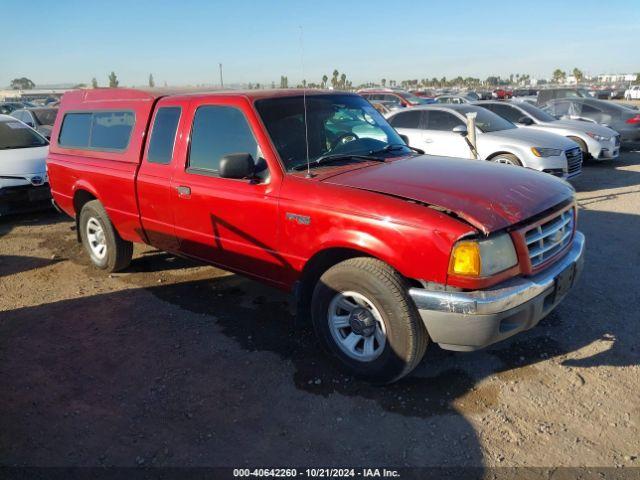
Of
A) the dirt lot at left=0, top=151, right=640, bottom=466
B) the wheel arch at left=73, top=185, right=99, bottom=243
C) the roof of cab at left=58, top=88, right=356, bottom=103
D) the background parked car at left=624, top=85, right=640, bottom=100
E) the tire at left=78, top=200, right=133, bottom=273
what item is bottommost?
the dirt lot at left=0, top=151, right=640, bottom=466

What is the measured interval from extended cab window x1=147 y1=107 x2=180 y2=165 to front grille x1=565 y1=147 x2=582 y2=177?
23.2ft

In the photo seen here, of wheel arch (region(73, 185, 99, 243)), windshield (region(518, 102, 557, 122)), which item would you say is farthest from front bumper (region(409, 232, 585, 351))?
windshield (region(518, 102, 557, 122))

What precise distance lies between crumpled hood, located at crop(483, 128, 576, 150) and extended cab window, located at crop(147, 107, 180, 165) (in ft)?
21.1

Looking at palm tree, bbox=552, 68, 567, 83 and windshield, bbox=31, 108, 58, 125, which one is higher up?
palm tree, bbox=552, 68, 567, 83

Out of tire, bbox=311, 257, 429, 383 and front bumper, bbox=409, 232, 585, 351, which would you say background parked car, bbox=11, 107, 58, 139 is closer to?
tire, bbox=311, 257, 429, 383

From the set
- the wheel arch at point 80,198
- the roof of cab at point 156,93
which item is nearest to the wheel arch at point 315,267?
the roof of cab at point 156,93

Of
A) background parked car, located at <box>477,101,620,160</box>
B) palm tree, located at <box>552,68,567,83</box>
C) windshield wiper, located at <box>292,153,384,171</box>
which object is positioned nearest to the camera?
windshield wiper, located at <box>292,153,384,171</box>

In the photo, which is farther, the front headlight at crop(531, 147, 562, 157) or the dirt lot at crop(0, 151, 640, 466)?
the front headlight at crop(531, 147, 562, 157)

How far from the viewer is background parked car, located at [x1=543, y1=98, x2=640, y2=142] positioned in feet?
45.3

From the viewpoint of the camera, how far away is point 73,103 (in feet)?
19.2

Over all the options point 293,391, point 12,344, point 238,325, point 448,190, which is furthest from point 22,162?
point 448,190

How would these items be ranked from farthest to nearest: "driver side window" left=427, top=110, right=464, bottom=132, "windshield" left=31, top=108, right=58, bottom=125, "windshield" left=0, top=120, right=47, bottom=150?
"windshield" left=31, top=108, right=58, bottom=125 → "driver side window" left=427, top=110, right=464, bottom=132 → "windshield" left=0, top=120, right=47, bottom=150

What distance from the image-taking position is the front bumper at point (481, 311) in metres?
2.82

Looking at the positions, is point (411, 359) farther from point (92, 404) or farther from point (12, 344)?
point (12, 344)
